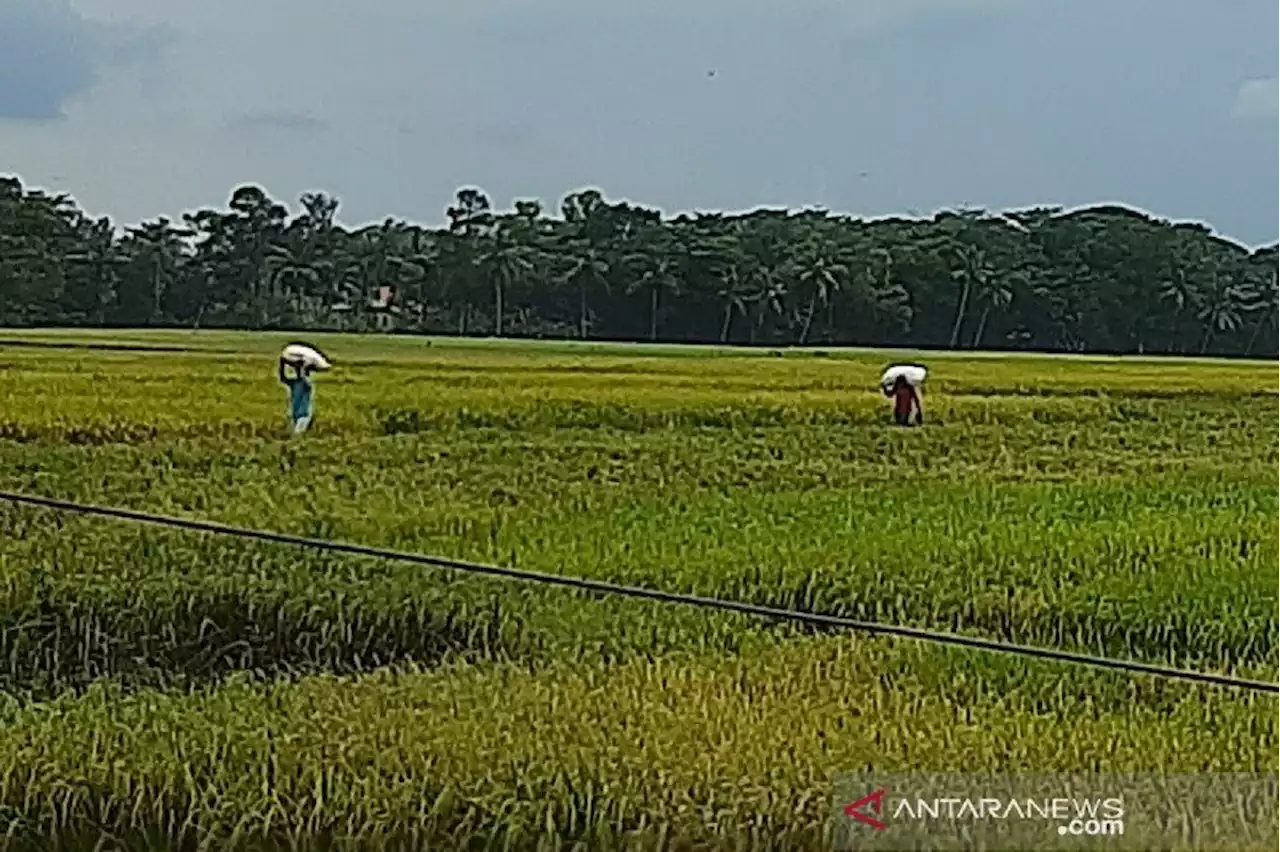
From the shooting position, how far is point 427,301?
15938 mm

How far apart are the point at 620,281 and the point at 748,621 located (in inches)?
511

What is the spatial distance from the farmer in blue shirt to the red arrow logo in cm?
585

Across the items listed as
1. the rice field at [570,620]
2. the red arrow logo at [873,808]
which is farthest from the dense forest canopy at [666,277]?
the red arrow logo at [873,808]

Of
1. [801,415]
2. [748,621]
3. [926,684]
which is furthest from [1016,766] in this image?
[801,415]

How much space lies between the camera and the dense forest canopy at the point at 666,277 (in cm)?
1409

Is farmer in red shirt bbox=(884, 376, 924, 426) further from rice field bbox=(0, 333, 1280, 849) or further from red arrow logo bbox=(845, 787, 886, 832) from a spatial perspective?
red arrow logo bbox=(845, 787, 886, 832)

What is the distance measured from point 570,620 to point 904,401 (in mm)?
6018

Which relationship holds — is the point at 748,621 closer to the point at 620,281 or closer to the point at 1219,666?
the point at 1219,666

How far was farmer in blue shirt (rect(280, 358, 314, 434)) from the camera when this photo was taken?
8.34 m

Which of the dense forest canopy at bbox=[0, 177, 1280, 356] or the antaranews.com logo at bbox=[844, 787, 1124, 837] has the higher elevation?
the dense forest canopy at bbox=[0, 177, 1280, 356]

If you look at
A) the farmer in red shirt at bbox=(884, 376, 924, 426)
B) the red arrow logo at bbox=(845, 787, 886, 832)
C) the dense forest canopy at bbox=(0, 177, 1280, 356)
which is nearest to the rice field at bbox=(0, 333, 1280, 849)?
the red arrow logo at bbox=(845, 787, 886, 832)

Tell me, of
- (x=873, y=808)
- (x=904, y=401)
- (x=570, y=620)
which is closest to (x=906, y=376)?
(x=904, y=401)

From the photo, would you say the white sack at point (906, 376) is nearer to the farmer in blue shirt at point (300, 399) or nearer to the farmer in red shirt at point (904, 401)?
the farmer in red shirt at point (904, 401)

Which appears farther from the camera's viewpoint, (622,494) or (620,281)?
(620,281)
